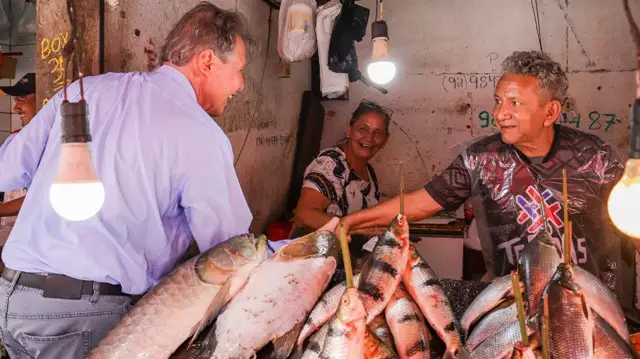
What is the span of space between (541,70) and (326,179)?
2.14m

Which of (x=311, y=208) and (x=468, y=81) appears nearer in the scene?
(x=311, y=208)

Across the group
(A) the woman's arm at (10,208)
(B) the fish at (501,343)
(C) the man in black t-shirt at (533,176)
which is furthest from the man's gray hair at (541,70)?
(A) the woman's arm at (10,208)

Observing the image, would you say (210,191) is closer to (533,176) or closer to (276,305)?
(276,305)

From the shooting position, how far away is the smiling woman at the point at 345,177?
14.8 ft

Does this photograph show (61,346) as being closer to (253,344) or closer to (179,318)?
(179,318)

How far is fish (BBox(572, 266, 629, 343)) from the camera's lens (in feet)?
5.65

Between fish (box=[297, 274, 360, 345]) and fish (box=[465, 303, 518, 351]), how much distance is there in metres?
0.45

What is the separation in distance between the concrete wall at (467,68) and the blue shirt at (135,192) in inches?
154

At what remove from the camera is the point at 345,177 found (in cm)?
477

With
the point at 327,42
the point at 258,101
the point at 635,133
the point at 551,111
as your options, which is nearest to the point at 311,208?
the point at 258,101

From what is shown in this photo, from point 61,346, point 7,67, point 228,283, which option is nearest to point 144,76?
point 228,283

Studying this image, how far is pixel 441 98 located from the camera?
6.04m

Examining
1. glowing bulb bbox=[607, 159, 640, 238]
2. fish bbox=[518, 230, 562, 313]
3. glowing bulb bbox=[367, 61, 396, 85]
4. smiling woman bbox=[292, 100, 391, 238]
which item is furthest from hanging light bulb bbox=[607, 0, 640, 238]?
smiling woman bbox=[292, 100, 391, 238]

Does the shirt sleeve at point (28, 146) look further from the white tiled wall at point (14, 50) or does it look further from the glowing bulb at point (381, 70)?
the white tiled wall at point (14, 50)
